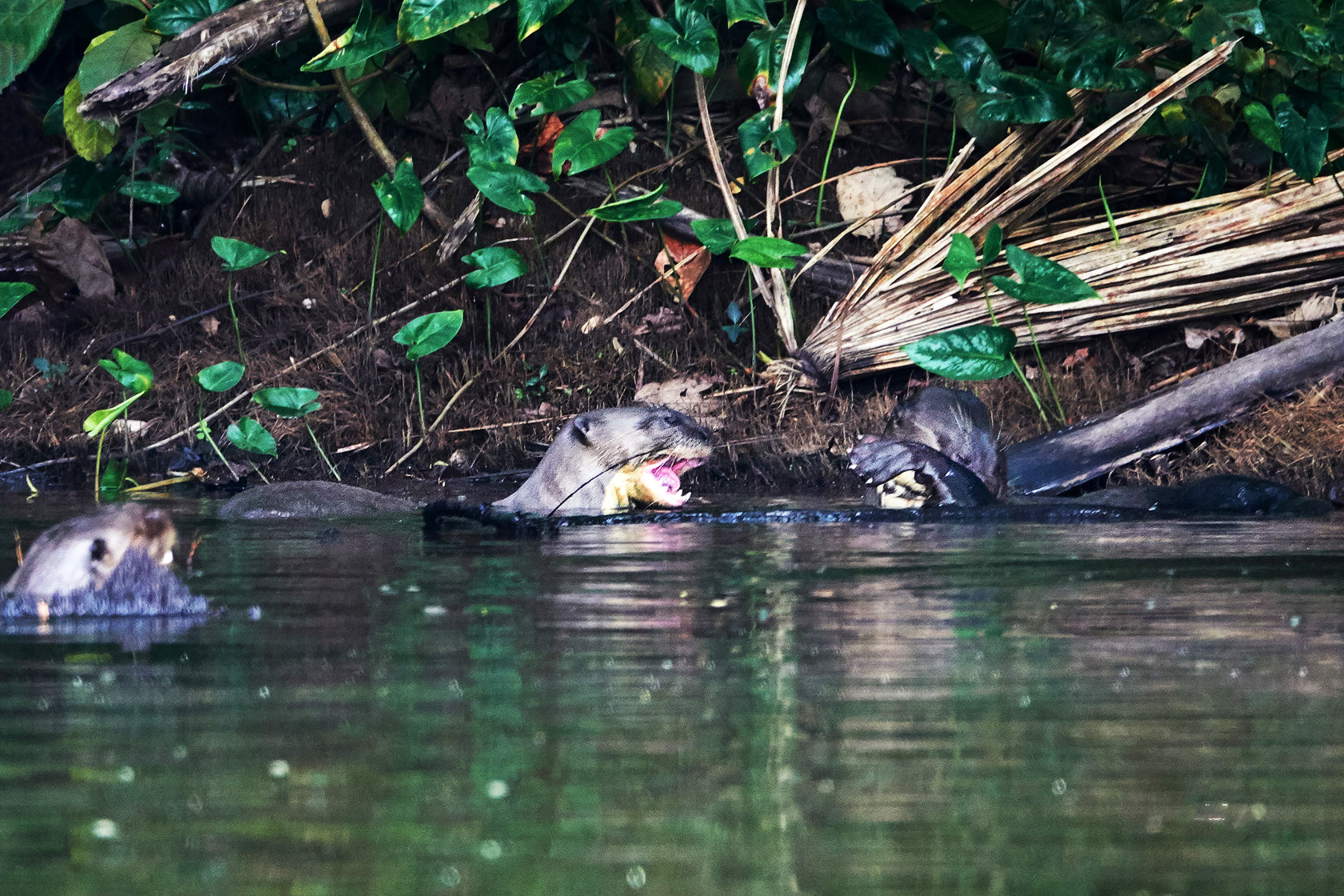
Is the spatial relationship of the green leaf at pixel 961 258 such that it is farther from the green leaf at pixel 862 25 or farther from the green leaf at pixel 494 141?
the green leaf at pixel 494 141

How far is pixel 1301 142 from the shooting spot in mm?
→ 6066

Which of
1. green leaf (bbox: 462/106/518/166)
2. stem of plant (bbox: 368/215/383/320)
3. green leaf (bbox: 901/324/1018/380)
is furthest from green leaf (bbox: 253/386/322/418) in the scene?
green leaf (bbox: 901/324/1018/380)

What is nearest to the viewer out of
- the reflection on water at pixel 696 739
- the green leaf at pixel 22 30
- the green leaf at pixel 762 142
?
the reflection on water at pixel 696 739

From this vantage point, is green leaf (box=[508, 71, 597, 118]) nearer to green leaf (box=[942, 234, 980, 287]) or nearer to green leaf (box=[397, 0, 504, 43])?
green leaf (box=[397, 0, 504, 43])

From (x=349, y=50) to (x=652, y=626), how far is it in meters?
4.41

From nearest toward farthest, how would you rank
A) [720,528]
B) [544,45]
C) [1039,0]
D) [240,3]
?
1. [720,528]
2. [1039,0]
3. [240,3]
4. [544,45]

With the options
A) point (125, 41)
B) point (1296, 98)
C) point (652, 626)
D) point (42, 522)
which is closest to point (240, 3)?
point (125, 41)

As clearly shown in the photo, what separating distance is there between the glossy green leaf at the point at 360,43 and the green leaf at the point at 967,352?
2602 millimetres

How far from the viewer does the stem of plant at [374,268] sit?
6.75 metres

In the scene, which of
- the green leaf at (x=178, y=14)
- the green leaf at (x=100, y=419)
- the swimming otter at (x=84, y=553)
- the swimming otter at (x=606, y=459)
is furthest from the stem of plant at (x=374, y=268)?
the swimming otter at (x=84, y=553)

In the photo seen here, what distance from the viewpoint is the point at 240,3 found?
22.3 ft

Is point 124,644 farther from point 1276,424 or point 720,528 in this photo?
point 1276,424

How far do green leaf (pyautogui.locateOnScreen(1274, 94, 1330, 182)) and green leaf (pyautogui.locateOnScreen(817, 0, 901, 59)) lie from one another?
60.2 inches

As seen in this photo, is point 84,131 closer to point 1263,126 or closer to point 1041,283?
point 1041,283
